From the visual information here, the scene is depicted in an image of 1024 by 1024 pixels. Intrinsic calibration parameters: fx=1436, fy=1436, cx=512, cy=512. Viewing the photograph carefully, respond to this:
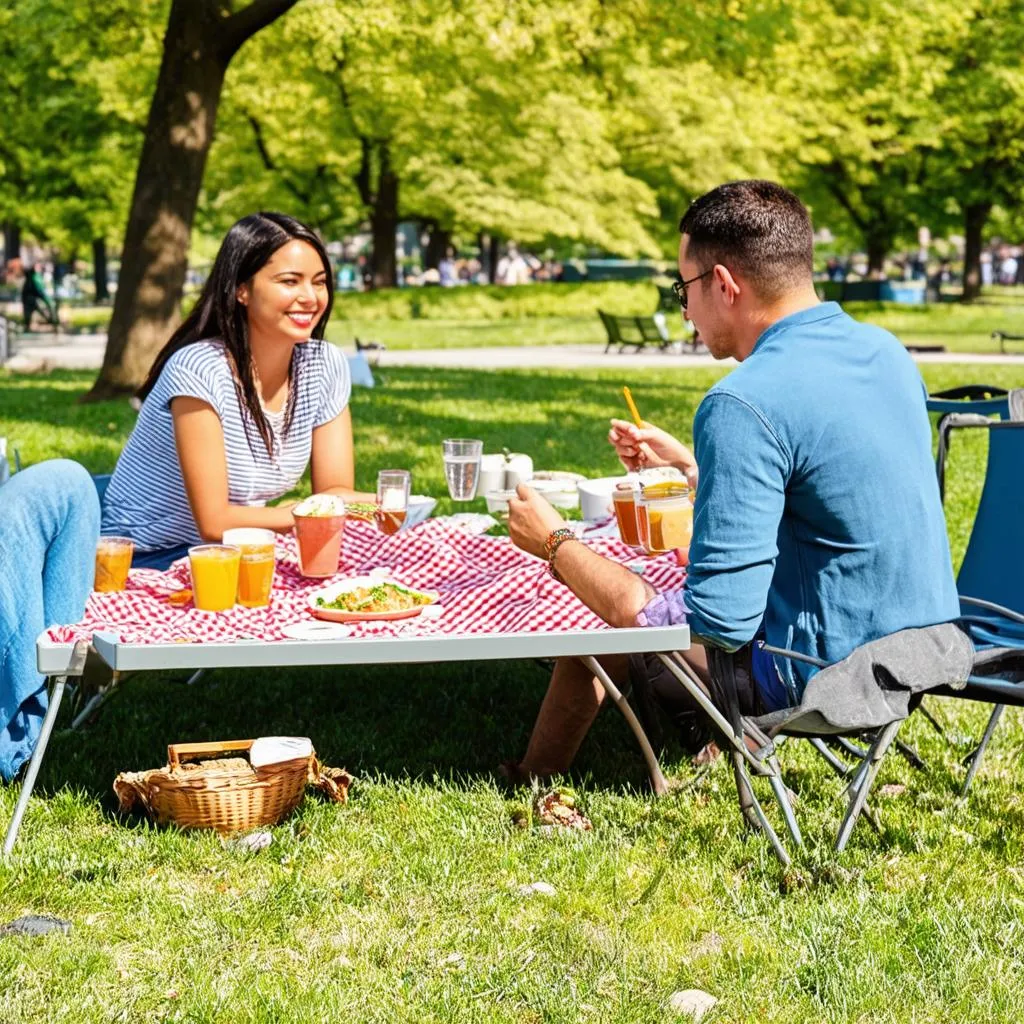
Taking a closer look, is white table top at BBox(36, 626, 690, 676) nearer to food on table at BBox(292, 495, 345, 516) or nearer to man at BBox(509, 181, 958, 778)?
man at BBox(509, 181, 958, 778)

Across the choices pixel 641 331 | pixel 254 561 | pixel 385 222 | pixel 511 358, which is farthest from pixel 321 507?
pixel 385 222

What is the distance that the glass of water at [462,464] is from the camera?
15.7ft

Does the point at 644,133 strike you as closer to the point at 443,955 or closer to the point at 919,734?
the point at 919,734

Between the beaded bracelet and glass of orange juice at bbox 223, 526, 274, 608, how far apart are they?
0.78m

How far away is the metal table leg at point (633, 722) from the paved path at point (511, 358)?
16.0 m

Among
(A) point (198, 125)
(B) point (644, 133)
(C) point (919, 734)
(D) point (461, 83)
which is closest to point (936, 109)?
(B) point (644, 133)

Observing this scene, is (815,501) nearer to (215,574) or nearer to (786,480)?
(786,480)

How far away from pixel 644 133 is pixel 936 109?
7.70 meters

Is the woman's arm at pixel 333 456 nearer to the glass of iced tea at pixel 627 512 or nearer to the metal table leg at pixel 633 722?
the glass of iced tea at pixel 627 512

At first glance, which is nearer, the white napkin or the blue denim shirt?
the blue denim shirt

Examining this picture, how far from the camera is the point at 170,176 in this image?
613 inches

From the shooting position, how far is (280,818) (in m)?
4.24

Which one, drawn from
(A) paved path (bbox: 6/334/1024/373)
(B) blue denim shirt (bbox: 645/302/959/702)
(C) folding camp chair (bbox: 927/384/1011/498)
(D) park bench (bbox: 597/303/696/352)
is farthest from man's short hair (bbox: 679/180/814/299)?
(D) park bench (bbox: 597/303/696/352)

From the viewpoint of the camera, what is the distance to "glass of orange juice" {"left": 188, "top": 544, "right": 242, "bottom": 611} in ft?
13.0
